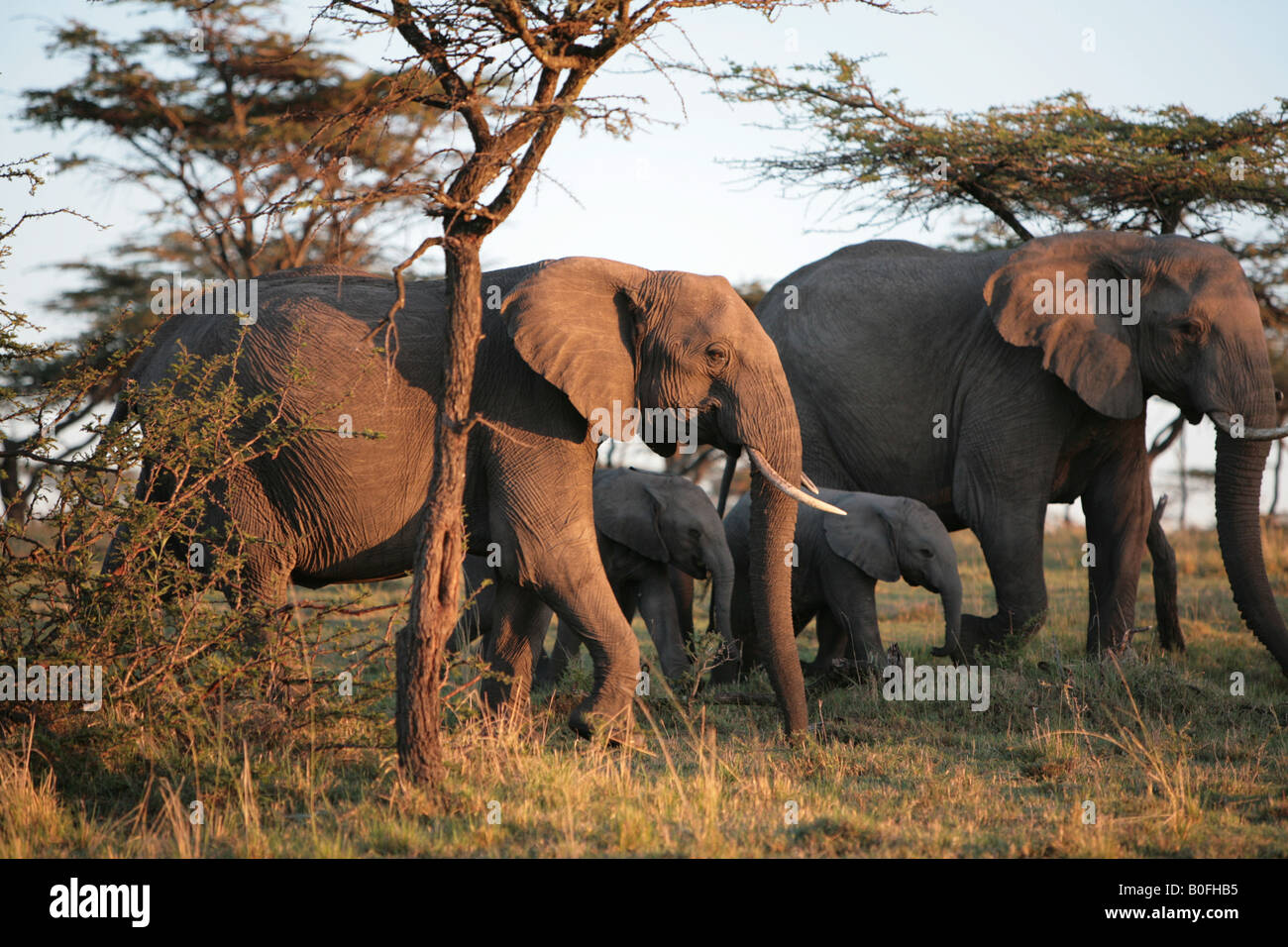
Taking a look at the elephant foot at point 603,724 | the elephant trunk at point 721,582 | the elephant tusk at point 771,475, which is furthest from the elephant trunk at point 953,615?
the elephant foot at point 603,724

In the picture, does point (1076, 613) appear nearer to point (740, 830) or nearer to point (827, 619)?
point (827, 619)

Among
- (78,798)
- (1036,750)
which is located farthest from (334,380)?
(1036,750)

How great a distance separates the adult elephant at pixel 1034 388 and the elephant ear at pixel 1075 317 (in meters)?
0.01

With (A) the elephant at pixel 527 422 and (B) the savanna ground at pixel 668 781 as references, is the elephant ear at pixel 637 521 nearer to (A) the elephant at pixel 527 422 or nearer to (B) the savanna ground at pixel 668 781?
(B) the savanna ground at pixel 668 781

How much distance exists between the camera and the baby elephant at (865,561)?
31.2ft

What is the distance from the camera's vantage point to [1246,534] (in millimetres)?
9211

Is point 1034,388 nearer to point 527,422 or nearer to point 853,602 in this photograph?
point 853,602

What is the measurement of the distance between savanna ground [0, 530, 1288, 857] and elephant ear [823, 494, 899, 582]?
129cm

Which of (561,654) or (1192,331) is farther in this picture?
(561,654)

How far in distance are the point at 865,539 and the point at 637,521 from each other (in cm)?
183

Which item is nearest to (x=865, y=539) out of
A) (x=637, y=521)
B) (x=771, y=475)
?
(x=637, y=521)

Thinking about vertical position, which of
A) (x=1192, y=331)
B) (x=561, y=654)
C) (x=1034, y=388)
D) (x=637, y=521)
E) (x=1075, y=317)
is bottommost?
(x=561, y=654)

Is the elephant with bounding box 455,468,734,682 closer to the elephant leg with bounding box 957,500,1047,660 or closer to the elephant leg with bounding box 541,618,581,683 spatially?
the elephant leg with bounding box 541,618,581,683
